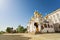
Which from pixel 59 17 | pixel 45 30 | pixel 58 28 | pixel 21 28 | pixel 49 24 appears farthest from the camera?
pixel 21 28

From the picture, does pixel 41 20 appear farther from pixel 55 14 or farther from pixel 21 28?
pixel 21 28

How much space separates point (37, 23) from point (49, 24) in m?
4.02

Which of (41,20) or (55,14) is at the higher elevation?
(55,14)

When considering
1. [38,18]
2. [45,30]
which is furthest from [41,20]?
[45,30]

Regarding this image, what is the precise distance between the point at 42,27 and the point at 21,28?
1712 inches

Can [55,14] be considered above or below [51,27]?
above

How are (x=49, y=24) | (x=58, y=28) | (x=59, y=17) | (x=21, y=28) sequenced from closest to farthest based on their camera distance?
(x=49, y=24), (x=58, y=28), (x=59, y=17), (x=21, y=28)

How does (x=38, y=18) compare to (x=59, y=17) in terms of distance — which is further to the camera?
(x=59, y=17)

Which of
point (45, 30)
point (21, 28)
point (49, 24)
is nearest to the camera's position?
point (45, 30)

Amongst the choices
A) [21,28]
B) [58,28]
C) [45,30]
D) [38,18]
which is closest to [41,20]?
[38,18]

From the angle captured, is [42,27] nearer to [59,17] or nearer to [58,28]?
[58,28]

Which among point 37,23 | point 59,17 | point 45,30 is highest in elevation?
point 59,17

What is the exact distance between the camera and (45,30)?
30688 mm

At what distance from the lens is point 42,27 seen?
105 feet
